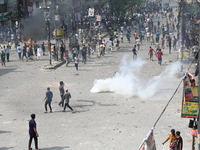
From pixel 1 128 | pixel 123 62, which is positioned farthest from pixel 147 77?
pixel 1 128

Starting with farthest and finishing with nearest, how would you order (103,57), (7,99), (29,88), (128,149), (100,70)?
1. (103,57)
2. (100,70)
3. (29,88)
4. (7,99)
5. (128,149)

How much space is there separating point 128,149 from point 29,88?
434 inches

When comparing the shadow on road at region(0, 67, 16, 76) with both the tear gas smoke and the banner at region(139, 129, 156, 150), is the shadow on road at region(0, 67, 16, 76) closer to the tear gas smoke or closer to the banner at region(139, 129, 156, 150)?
the tear gas smoke

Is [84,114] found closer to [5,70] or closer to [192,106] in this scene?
[192,106]

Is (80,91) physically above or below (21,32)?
below

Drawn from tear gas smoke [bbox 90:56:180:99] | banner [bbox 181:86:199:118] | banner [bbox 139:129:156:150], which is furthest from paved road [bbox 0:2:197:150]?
banner [bbox 139:129:156:150]

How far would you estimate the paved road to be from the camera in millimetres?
13312

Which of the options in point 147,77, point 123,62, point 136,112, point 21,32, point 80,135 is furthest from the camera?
point 21,32

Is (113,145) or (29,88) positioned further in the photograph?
(29,88)

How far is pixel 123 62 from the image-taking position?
31.2 meters

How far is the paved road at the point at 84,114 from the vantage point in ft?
43.7

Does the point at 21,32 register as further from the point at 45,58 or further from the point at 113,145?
the point at 113,145

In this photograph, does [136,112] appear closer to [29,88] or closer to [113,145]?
[113,145]

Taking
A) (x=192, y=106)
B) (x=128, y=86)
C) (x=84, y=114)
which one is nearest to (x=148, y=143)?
(x=192, y=106)
